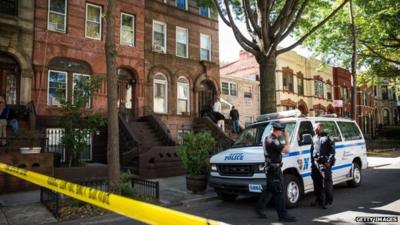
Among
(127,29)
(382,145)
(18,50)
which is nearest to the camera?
(18,50)

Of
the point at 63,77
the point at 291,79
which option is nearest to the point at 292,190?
the point at 63,77

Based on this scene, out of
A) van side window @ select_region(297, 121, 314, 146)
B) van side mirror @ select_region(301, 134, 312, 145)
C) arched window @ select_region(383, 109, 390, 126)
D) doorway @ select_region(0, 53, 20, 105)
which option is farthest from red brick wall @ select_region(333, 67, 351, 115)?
doorway @ select_region(0, 53, 20, 105)

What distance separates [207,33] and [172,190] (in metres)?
13.9

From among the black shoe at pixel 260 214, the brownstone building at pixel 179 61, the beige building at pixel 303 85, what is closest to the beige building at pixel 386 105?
the beige building at pixel 303 85

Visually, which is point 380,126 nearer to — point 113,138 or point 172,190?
point 172,190

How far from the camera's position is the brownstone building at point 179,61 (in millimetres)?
19250

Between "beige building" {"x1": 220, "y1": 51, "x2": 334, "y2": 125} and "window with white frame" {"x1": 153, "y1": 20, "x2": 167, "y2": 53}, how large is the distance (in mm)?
6244

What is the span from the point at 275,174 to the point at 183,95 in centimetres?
1419

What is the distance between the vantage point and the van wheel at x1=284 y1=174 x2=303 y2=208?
26.0ft

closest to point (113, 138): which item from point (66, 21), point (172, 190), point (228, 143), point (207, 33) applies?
point (172, 190)

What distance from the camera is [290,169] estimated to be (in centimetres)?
834

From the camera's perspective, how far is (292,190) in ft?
26.7

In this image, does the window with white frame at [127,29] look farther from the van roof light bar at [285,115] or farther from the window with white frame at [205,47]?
the van roof light bar at [285,115]

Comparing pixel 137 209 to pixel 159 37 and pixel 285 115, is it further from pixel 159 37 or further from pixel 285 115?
pixel 159 37
